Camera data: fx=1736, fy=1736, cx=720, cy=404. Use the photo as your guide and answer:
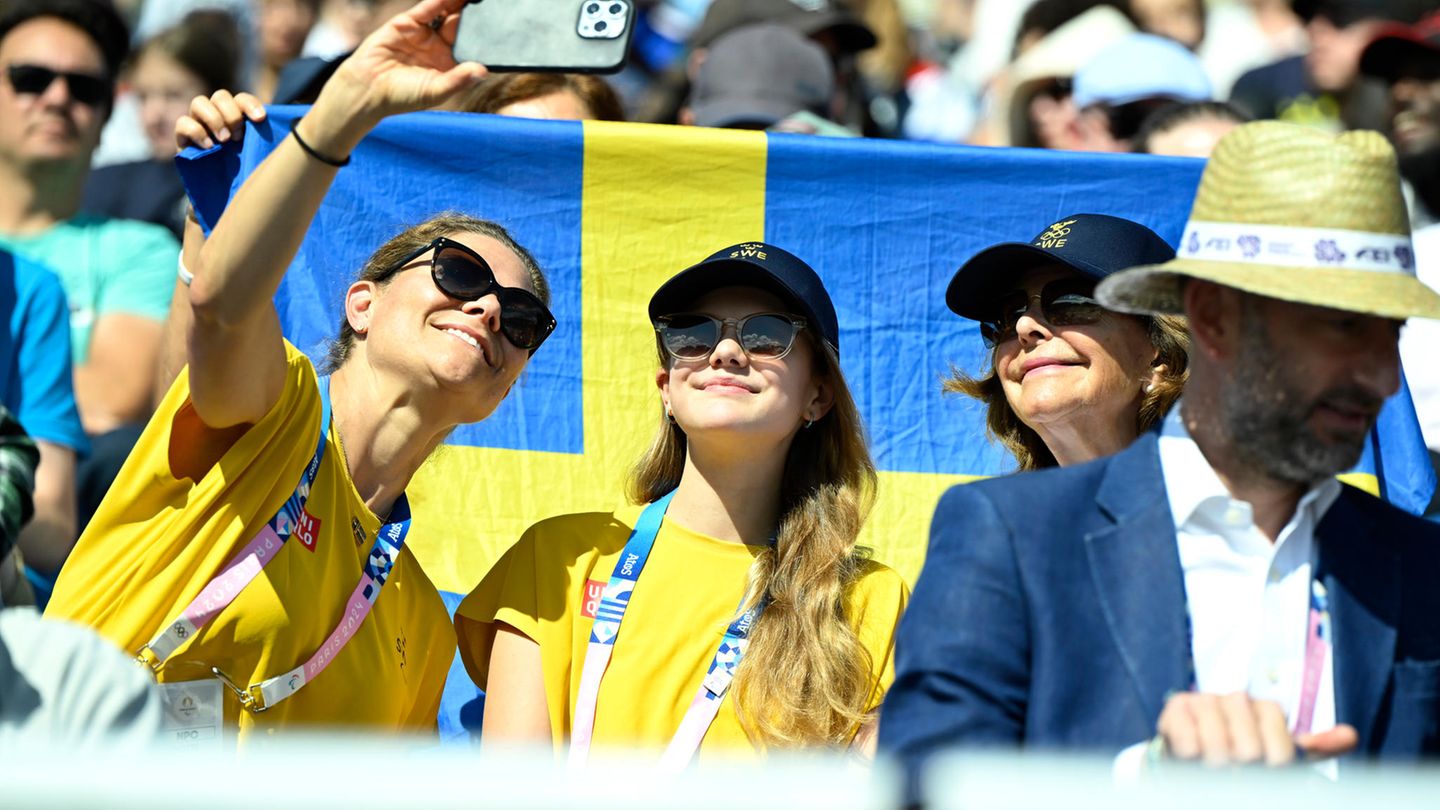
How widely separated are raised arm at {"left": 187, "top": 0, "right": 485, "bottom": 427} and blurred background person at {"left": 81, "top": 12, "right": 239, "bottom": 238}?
3199 mm

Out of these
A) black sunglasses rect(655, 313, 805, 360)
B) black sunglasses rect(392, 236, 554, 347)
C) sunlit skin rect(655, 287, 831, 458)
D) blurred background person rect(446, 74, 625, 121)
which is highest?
blurred background person rect(446, 74, 625, 121)

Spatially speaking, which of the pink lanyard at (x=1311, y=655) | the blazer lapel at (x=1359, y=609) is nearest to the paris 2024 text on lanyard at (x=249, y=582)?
the pink lanyard at (x=1311, y=655)

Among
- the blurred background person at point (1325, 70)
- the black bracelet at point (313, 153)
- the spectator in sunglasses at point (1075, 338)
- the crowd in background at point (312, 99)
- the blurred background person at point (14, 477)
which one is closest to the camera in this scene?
the blurred background person at point (14, 477)

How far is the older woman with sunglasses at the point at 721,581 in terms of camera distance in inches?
119

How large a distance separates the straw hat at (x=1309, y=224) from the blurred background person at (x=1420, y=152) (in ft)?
6.09

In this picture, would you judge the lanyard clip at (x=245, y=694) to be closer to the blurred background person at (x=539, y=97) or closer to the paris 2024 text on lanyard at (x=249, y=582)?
the paris 2024 text on lanyard at (x=249, y=582)

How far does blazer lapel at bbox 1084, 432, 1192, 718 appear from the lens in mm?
2104

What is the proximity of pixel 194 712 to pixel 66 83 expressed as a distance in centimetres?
244

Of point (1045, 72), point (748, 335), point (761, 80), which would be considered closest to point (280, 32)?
point (761, 80)

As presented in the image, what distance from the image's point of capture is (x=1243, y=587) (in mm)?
2184

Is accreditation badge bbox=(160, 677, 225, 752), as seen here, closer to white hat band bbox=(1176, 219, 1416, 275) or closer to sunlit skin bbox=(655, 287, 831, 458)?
sunlit skin bbox=(655, 287, 831, 458)

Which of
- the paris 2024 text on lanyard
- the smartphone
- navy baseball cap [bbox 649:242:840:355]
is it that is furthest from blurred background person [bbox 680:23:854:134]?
the paris 2024 text on lanyard

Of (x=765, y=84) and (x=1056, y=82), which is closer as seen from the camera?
(x=765, y=84)

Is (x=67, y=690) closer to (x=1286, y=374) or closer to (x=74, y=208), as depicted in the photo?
(x=1286, y=374)
